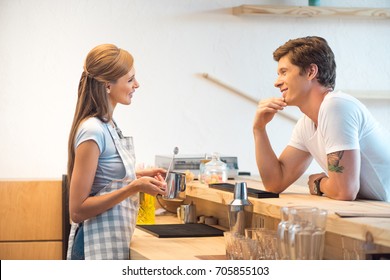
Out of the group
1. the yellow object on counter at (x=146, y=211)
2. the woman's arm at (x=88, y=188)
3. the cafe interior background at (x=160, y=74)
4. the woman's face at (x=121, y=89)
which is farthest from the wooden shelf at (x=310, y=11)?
the woman's arm at (x=88, y=188)

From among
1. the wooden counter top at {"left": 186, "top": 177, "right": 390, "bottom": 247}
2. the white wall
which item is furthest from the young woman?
the white wall

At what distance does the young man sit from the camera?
7.63 ft

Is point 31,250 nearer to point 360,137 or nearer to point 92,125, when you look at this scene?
point 92,125

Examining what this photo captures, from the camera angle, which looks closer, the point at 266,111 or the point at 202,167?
the point at 266,111

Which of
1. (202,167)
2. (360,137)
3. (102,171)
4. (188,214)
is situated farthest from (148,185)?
(202,167)

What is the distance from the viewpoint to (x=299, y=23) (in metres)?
4.51

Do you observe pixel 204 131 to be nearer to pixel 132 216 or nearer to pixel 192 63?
pixel 192 63

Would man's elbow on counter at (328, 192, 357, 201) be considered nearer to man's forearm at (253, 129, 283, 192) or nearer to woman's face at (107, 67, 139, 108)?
man's forearm at (253, 129, 283, 192)

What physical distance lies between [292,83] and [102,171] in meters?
0.74

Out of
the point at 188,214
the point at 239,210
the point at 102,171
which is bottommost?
the point at 188,214

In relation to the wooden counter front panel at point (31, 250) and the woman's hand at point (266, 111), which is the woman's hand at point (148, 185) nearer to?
the woman's hand at point (266, 111)

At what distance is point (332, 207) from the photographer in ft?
6.92

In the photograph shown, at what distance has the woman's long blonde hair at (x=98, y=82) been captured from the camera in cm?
241
